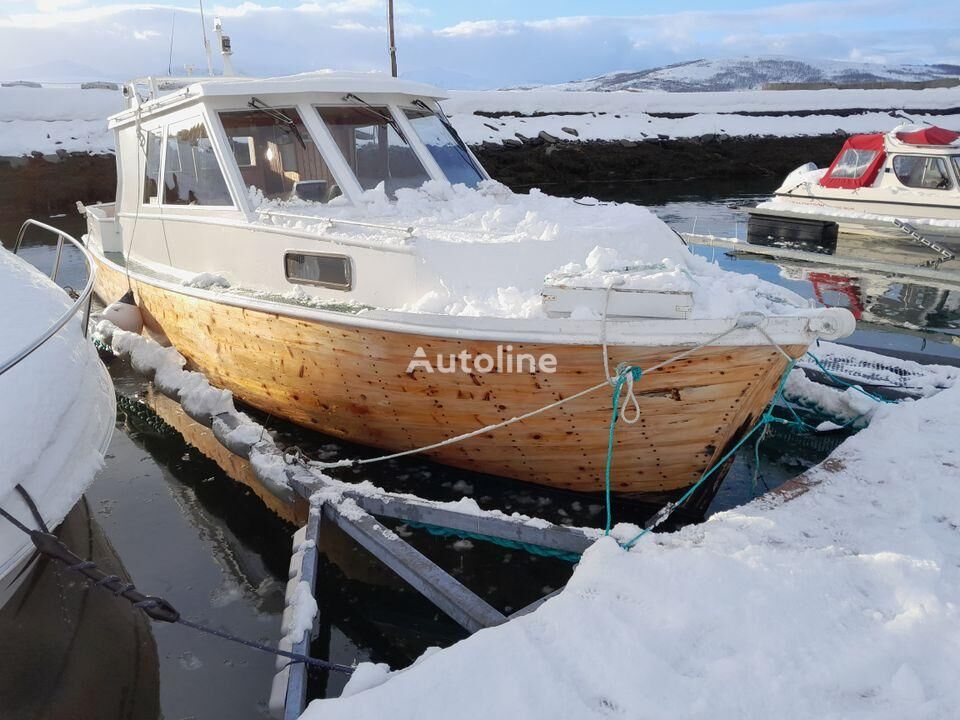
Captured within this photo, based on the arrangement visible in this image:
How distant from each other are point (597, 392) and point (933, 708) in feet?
7.05

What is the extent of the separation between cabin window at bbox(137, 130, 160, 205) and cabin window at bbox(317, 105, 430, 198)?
205cm

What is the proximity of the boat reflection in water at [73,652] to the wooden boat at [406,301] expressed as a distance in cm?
196

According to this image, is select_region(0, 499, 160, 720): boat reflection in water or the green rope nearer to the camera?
select_region(0, 499, 160, 720): boat reflection in water

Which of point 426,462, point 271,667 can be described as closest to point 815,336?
point 426,462

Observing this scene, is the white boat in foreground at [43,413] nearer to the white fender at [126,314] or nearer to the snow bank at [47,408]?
the snow bank at [47,408]

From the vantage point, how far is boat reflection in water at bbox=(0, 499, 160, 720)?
3.51 m

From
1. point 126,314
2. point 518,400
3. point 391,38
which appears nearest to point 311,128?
point 518,400

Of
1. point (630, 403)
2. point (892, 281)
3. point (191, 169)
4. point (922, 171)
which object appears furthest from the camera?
point (922, 171)

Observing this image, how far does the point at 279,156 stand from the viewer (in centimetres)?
569

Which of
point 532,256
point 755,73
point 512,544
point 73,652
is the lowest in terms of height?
point 73,652

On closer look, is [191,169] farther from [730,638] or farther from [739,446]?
[730,638]

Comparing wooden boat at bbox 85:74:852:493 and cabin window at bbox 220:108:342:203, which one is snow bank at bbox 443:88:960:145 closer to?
wooden boat at bbox 85:74:852:493

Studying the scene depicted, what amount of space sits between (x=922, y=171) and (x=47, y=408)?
13457 millimetres

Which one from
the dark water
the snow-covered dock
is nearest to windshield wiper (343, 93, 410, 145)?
the dark water
